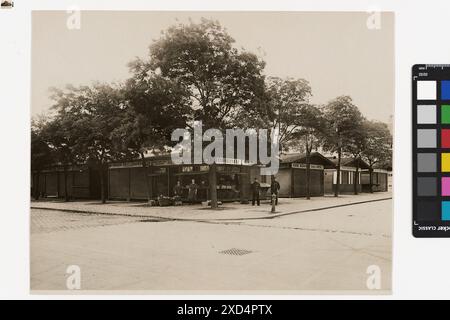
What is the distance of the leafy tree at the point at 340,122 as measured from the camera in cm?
729

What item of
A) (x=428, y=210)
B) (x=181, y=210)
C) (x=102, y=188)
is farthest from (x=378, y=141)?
(x=102, y=188)

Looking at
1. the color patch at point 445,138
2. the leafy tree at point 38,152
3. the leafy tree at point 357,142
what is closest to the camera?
the color patch at point 445,138

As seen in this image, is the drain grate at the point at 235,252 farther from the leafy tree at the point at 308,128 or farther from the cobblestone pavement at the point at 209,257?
the leafy tree at the point at 308,128

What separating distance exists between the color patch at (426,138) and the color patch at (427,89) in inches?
17.7

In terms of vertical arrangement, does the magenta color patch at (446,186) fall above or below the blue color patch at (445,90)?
below

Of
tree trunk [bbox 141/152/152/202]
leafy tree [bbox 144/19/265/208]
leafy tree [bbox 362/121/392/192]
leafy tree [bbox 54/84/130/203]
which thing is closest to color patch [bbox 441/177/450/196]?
leafy tree [bbox 362/121/392/192]

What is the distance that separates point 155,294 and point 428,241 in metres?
3.78

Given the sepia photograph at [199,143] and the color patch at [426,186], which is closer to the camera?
the color patch at [426,186]

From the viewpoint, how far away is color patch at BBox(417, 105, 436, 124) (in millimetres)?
5750

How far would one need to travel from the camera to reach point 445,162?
18.8 ft

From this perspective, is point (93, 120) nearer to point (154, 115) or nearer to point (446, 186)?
point (154, 115)

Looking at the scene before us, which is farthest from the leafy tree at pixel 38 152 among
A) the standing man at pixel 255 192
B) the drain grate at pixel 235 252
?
the standing man at pixel 255 192

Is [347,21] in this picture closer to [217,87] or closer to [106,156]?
[217,87]
